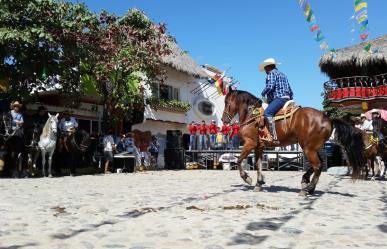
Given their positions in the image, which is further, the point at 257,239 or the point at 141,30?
the point at 141,30

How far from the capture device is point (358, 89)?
1064 inches

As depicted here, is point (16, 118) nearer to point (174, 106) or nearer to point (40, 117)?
point (40, 117)

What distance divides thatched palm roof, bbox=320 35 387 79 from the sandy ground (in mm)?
19950

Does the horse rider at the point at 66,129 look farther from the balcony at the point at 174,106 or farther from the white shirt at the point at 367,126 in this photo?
the balcony at the point at 174,106

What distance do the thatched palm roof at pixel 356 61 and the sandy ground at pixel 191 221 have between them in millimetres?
19950

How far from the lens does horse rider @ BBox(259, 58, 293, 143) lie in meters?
9.36

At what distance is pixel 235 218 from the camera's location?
5816 mm

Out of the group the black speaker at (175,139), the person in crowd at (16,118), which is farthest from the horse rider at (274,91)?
the black speaker at (175,139)

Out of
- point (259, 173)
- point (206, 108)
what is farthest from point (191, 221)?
point (206, 108)

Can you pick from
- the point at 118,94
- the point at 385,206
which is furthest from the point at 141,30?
the point at 385,206

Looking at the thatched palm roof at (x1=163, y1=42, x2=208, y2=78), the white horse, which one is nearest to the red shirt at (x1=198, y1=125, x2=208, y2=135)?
the thatched palm roof at (x1=163, y1=42, x2=208, y2=78)

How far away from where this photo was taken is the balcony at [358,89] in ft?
86.7

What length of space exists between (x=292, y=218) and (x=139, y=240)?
228 centimetres

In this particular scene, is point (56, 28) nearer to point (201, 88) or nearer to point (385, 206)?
point (385, 206)
